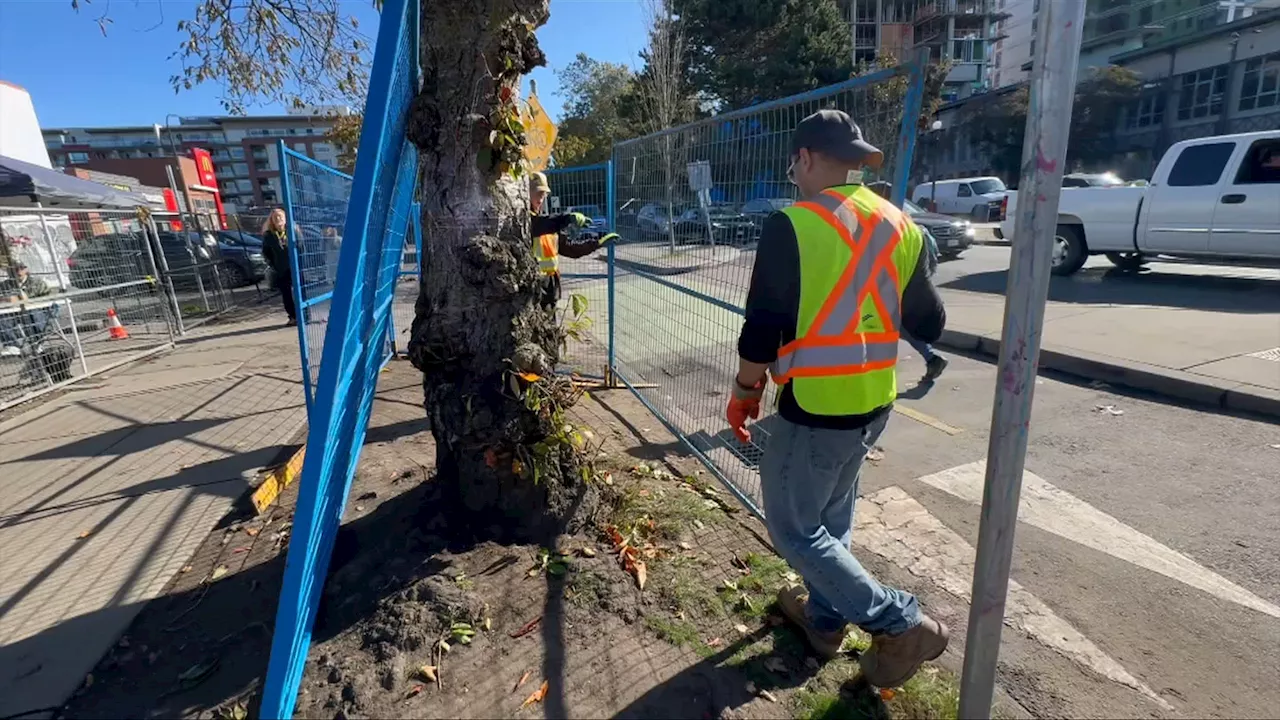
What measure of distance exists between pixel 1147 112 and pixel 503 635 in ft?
154

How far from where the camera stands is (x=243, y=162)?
79.1 metres

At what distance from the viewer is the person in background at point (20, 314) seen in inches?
270

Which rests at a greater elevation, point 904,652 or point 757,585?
point 904,652

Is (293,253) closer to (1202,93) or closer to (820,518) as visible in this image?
(820,518)

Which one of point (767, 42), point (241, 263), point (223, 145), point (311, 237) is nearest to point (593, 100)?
point (767, 42)

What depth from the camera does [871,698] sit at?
221 cm

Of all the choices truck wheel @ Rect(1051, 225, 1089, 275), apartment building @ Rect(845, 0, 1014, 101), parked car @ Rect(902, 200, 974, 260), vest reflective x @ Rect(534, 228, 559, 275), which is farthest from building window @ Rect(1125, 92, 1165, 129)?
vest reflective x @ Rect(534, 228, 559, 275)

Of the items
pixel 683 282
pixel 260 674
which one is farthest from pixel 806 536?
pixel 683 282

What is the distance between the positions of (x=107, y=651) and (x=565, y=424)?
2.11 metres

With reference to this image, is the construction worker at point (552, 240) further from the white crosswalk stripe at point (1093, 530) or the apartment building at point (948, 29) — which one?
the apartment building at point (948, 29)

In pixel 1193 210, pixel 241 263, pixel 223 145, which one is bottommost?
pixel 241 263

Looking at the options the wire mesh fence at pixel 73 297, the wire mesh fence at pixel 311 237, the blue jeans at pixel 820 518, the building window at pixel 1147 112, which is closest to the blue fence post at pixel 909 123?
the blue jeans at pixel 820 518

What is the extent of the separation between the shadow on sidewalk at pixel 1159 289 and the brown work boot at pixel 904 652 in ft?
24.0

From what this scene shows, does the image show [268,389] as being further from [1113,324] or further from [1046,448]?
[1113,324]
